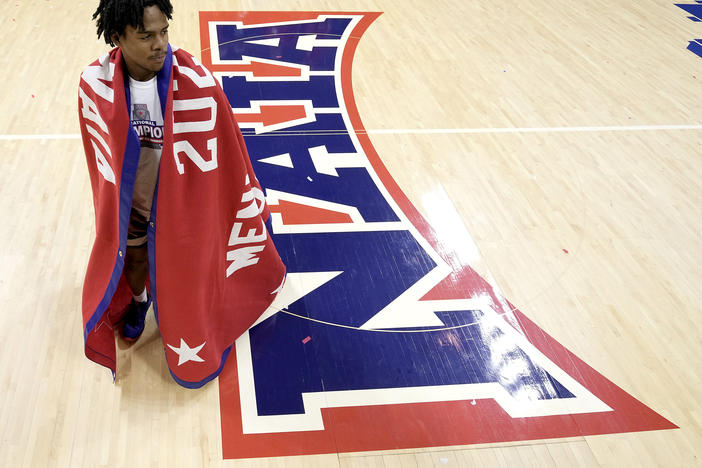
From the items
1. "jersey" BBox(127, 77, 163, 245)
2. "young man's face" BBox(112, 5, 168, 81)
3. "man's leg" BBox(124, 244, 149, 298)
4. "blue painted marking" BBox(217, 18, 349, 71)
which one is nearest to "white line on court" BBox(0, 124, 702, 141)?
"blue painted marking" BBox(217, 18, 349, 71)

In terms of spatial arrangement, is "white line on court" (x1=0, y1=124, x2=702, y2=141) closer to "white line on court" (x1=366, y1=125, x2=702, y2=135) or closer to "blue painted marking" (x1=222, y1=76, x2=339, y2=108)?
"white line on court" (x1=366, y1=125, x2=702, y2=135)

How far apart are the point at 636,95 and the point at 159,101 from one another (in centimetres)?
401

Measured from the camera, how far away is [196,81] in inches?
72.9

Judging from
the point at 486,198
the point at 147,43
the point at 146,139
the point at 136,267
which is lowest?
the point at 486,198

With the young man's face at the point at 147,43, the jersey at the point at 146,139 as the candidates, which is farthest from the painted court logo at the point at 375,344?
the young man's face at the point at 147,43

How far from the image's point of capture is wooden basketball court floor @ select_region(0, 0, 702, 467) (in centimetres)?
229

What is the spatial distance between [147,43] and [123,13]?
10 cm

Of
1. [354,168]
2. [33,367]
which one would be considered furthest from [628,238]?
[33,367]

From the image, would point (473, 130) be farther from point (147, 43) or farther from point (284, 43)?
point (147, 43)

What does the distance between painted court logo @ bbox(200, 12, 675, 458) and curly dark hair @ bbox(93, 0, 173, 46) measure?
1.37m

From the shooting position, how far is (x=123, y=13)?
167 centimetres

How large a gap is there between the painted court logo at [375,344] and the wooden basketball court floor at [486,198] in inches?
3.1

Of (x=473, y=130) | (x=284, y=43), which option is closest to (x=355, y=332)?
(x=473, y=130)

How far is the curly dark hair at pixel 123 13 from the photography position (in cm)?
166
